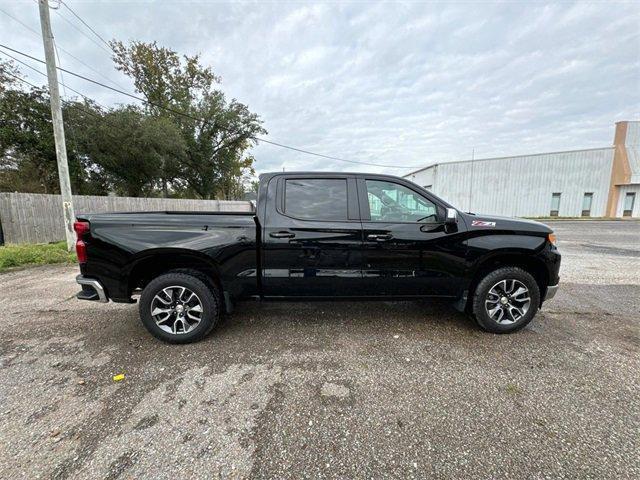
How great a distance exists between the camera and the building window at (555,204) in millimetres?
24422

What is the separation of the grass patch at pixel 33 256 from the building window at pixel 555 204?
31478 millimetres

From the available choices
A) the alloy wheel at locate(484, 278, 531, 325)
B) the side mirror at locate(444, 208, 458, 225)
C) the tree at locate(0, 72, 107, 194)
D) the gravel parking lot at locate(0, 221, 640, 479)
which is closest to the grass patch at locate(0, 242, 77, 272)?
the gravel parking lot at locate(0, 221, 640, 479)

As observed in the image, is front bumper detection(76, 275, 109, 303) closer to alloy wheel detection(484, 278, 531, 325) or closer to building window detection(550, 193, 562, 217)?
alloy wheel detection(484, 278, 531, 325)

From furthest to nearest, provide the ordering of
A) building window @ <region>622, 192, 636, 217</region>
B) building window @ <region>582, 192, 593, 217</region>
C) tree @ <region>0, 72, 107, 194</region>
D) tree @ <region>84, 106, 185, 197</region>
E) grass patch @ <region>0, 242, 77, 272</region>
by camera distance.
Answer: building window @ <region>582, 192, 593, 217</region>
building window @ <region>622, 192, 636, 217</region>
tree @ <region>84, 106, 185, 197</region>
tree @ <region>0, 72, 107, 194</region>
grass patch @ <region>0, 242, 77, 272</region>

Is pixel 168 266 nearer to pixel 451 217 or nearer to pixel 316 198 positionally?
pixel 316 198

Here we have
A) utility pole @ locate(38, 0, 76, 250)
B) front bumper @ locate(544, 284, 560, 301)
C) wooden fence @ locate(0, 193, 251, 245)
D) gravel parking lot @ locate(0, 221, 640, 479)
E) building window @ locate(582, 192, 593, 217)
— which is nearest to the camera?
gravel parking lot @ locate(0, 221, 640, 479)

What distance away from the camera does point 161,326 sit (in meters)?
3.04

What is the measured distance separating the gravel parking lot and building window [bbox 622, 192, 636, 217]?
29819 millimetres

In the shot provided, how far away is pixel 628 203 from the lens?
24.1 m

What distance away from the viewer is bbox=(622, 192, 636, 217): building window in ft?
78.7

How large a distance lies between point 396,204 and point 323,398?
2.09 m

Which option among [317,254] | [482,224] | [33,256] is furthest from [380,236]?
[33,256]

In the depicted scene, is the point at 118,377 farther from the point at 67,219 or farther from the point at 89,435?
the point at 67,219

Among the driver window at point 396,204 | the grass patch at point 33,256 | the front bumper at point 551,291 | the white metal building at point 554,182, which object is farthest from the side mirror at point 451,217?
the white metal building at point 554,182
